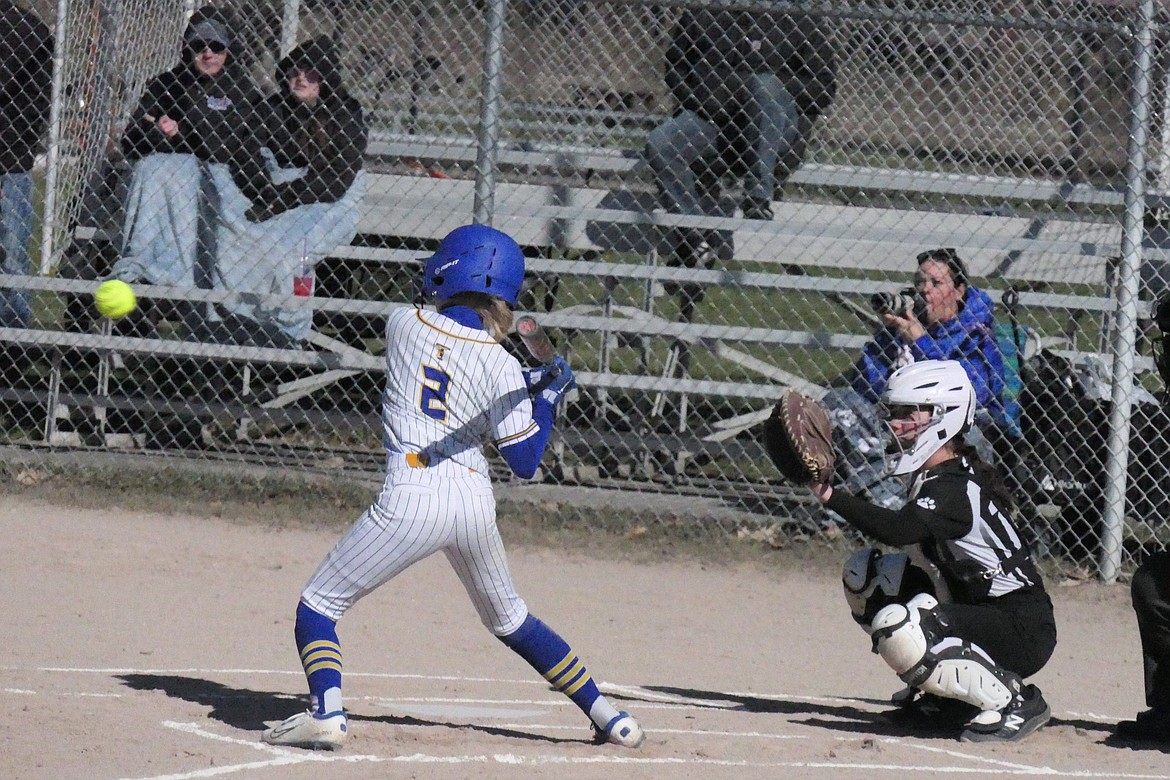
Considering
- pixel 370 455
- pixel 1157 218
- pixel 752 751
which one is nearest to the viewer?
pixel 752 751

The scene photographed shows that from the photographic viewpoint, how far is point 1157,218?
7.71m

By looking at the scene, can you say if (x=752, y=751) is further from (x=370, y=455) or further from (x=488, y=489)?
(x=370, y=455)

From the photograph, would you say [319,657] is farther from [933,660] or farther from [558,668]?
[933,660]

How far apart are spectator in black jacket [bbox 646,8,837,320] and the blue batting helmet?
3823 millimetres

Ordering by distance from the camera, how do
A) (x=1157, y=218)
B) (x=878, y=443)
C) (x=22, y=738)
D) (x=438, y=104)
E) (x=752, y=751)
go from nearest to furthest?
(x=22, y=738)
(x=752, y=751)
(x=878, y=443)
(x=1157, y=218)
(x=438, y=104)

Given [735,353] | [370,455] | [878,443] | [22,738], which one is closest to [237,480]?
[370,455]

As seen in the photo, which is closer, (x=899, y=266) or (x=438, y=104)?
(x=899, y=266)

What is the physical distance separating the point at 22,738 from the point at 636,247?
4875 millimetres

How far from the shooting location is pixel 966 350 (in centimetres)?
691

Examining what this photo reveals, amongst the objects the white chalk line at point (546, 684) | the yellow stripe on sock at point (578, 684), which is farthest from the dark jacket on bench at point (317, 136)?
the yellow stripe on sock at point (578, 684)

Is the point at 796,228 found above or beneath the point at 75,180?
beneath

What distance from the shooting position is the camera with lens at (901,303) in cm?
688

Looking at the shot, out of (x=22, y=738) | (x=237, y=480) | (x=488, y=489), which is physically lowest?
(x=22, y=738)

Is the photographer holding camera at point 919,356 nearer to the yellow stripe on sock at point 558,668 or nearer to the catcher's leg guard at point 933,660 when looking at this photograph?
the catcher's leg guard at point 933,660
